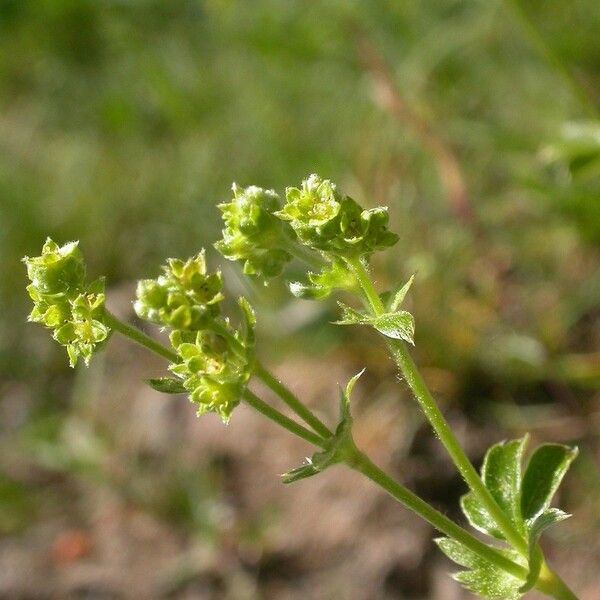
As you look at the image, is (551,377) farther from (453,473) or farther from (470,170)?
(470,170)

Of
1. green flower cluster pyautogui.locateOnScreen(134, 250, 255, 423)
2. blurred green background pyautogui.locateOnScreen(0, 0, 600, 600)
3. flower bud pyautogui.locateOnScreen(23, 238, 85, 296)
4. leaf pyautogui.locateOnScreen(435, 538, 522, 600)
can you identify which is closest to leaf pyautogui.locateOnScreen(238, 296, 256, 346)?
green flower cluster pyautogui.locateOnScreen(134, 250, 255, 423)

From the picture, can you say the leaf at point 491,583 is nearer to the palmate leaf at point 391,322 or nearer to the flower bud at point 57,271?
the palmate leaf at point 391,322

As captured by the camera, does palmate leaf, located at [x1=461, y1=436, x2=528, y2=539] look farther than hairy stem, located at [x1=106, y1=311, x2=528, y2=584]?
Yes

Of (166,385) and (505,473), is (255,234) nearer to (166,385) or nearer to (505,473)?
(166,385)

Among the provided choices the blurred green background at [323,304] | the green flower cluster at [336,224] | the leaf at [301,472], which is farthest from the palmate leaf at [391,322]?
the blurred green background at [323,304]

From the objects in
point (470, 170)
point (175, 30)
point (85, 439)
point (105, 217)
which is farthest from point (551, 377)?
point (175, 30)

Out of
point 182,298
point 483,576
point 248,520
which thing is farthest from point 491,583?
point 248,520

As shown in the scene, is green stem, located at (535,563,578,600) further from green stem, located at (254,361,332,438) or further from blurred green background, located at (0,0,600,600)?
blurred green background, located at (0,0,600,600)
